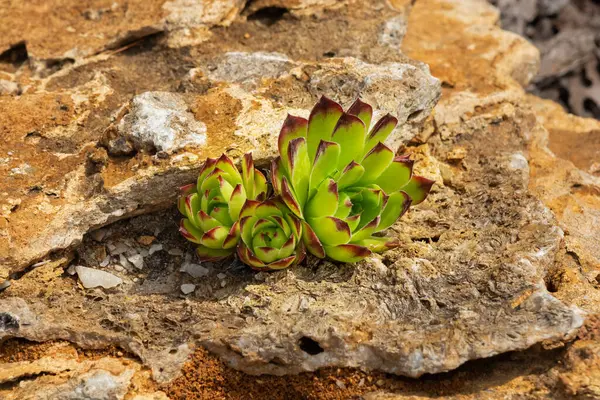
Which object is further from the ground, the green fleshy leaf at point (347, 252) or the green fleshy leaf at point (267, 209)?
the green fleshy leaf at point (267, 209)

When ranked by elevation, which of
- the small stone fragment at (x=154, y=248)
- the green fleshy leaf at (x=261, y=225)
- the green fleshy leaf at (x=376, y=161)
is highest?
the green fleshy leaf at (x=376, y=161)

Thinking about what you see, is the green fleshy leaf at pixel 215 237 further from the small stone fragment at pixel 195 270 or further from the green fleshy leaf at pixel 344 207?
the green fleshy leaf at pixel 344 207

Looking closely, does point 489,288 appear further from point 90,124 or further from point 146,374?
point 90,124

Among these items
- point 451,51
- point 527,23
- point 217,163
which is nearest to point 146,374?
point 217,163

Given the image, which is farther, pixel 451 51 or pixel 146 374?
pixel 451 51

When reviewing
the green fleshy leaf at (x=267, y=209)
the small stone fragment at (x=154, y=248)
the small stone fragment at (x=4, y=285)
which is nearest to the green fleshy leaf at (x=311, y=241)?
the green fleshy leaf at (x=267, y=209)

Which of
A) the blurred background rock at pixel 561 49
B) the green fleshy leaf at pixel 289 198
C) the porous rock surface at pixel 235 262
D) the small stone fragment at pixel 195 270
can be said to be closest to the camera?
the porous rock surface at pixel 235 262
